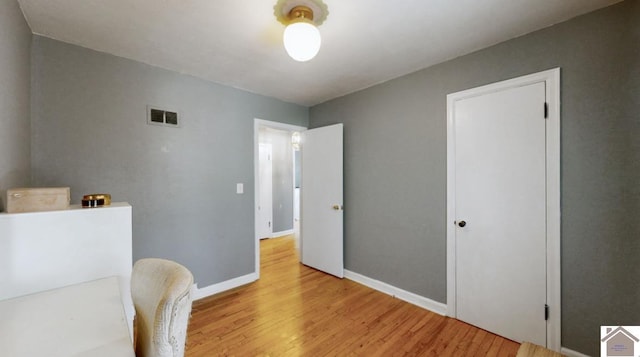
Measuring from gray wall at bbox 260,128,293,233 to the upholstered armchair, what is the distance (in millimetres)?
4101

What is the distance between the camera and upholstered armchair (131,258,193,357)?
76 cm

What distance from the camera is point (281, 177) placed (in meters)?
5.28

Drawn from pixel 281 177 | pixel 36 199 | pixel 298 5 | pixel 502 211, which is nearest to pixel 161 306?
pixel 36 199

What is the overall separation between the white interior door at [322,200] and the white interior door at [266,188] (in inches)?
61.5

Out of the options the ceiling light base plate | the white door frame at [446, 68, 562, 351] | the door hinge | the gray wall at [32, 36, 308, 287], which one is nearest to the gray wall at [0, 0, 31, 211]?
the gray wall at [32, 36, 308, 287]

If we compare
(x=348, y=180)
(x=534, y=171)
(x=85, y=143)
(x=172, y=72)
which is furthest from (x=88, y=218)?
(x=534, y=171)

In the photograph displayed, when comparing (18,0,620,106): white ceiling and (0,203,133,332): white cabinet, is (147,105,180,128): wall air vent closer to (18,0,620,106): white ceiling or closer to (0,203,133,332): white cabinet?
(18,0,620,106): white ceiling

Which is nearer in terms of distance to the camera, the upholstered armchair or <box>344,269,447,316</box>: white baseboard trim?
the upholstered armchair

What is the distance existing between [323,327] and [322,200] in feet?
5.22

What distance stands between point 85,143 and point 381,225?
9.46ft

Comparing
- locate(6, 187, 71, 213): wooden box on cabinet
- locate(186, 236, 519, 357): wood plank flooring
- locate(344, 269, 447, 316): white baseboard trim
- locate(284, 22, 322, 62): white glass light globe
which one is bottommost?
locate(186, 236, 519, 357): wood plank flooring

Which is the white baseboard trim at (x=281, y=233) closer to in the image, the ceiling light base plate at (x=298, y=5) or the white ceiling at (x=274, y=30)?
the white ceiling at (x=274, y=30)

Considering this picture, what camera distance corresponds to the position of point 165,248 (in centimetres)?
239

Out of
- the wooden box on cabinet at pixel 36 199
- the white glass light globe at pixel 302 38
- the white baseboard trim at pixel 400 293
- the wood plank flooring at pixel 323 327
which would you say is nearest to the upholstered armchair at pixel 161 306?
the wooden box on cabinet at pixel 36 199
